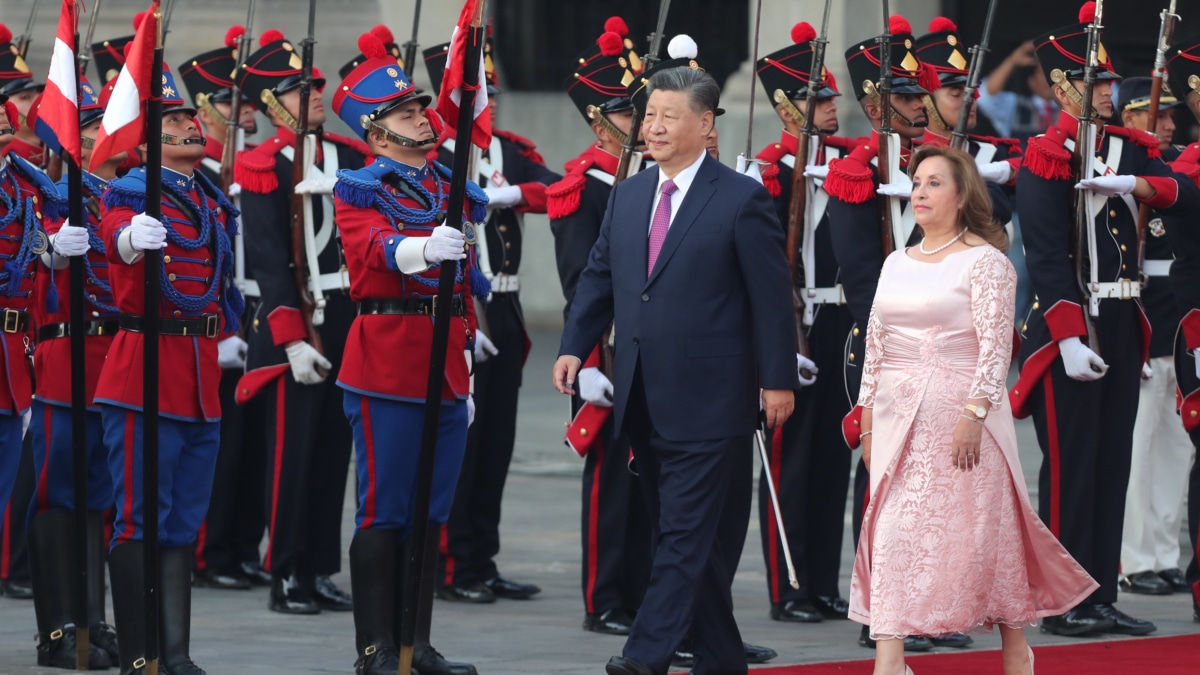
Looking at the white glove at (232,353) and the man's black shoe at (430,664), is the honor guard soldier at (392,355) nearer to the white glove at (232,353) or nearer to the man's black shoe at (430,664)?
the man's black shoe at (430,664)

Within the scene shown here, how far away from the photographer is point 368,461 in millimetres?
6809

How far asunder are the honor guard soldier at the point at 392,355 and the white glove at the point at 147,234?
0.74 meters

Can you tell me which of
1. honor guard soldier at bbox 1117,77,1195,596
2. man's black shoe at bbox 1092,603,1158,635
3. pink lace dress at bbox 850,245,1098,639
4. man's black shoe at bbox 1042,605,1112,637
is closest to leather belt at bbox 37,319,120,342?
pink lace dress at bbox 850,245,1098,639

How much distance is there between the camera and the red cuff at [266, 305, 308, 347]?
822cm

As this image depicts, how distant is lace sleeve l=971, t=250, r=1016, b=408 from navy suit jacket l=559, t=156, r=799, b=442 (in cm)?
53

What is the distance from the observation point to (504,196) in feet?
28.8

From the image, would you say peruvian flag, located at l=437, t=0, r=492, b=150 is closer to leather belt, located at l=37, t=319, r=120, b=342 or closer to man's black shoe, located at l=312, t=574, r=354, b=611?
leather belt, located at l=37, t=319, r=120, b=342

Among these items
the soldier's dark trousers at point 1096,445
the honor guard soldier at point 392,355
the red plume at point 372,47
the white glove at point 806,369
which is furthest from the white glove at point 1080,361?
the red plume at point 372,47

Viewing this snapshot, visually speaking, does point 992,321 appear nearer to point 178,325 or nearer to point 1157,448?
point 178,325

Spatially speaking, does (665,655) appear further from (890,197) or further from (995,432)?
(890,197)

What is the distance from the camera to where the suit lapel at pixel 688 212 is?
6.39 metres

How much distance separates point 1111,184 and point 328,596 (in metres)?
3.32

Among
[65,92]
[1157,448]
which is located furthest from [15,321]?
[1157,448]

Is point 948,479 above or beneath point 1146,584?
above
